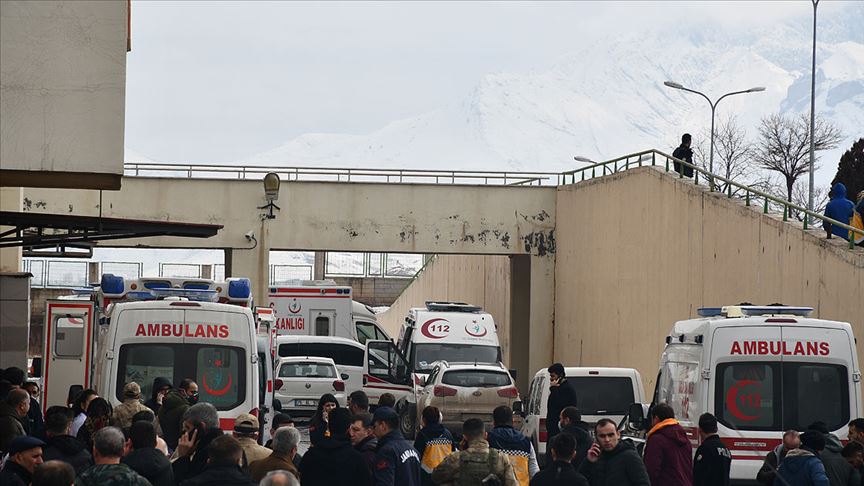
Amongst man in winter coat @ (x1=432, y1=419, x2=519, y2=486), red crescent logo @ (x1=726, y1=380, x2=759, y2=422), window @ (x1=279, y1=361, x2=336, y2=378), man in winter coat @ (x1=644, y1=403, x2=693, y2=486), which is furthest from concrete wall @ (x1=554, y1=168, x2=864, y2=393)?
man in winter coat @ (x1=432, y1=419, x2=519, y2=486)

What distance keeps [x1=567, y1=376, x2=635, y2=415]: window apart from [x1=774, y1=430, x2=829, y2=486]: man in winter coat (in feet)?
31.6

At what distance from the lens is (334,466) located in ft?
32.5

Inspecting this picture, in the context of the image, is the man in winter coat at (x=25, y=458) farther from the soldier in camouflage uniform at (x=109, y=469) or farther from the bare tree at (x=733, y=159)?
the bare tree at (x=733, y=159)

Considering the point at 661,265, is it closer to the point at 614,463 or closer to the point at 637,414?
the point at 637,414

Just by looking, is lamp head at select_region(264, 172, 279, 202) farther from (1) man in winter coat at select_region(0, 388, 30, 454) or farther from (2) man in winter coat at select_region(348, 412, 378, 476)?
(2) man in winter coat at select_region(348, 412, 378, 476)

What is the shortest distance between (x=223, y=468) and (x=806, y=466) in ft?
16.5

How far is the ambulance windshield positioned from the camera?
30.2 m

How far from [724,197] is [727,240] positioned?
98 cm

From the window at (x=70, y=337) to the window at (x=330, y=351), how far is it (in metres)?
5.52

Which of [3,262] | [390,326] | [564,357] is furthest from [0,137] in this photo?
[390,326]

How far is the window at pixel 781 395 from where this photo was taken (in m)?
15.4

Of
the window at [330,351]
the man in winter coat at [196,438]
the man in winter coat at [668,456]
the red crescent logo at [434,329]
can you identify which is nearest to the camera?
the man in winter coat at [196,438]

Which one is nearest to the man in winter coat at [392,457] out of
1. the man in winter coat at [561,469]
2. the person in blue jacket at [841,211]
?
the man in winter coat at [561,469]

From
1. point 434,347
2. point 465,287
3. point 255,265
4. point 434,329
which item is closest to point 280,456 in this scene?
point 434,347
